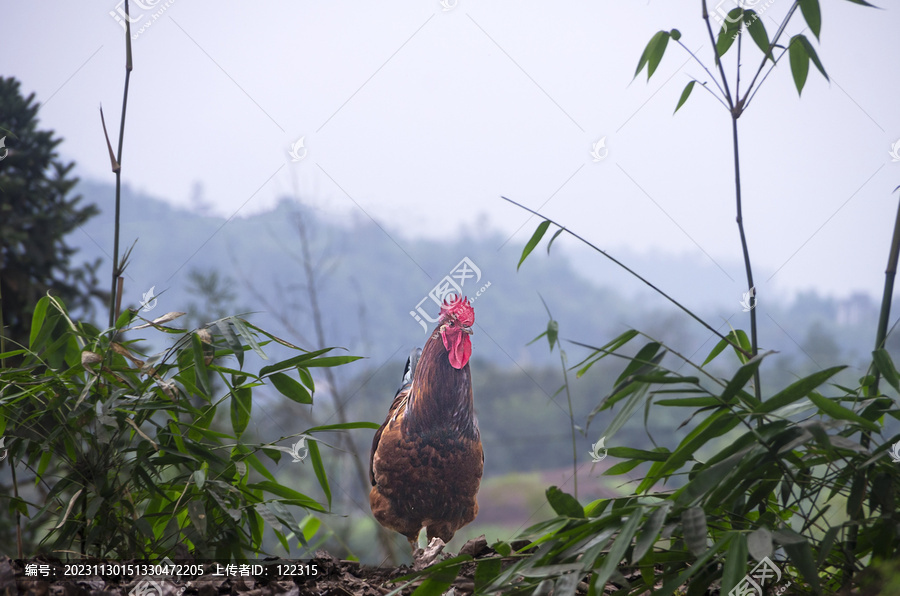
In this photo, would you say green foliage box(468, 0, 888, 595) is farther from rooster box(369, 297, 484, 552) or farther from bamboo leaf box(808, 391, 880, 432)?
rooster box(369, 297, 484, 552)

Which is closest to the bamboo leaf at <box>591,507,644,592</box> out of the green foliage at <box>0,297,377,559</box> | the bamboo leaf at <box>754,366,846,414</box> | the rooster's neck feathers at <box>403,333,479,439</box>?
the bamboo leaf at <box>754,366,846,414</box>

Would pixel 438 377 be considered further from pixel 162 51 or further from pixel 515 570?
pixel 162 51

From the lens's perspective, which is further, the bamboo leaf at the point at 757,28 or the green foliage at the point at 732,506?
the bamboo leaf at the point at 757,28

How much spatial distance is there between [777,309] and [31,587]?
2358 millimetres

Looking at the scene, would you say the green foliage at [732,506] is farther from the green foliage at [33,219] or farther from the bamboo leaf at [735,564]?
the green foliage at [33,219]

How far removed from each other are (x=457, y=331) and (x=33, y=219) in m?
1.74

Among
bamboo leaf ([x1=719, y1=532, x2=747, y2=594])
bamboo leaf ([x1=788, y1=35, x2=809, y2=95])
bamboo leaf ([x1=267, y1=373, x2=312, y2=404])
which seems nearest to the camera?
bamboo leaf ([x1=719, y1=532, x2=747, y2=594])

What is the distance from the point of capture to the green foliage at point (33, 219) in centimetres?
227

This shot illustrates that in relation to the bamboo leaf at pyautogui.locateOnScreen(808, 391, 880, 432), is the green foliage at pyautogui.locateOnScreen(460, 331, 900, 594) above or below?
below

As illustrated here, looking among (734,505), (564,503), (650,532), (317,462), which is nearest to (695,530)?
(650,532)

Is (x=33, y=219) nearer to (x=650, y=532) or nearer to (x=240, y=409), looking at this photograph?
(x=240, y=409)

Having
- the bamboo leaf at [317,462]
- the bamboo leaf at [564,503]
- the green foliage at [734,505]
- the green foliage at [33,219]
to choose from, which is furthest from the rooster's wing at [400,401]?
the green foliage at [33,219]

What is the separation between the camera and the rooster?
1623 mm

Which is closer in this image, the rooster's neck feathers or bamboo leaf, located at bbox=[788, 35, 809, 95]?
bamboo leaf, located at bbox=[788, 35, 809, 95]
